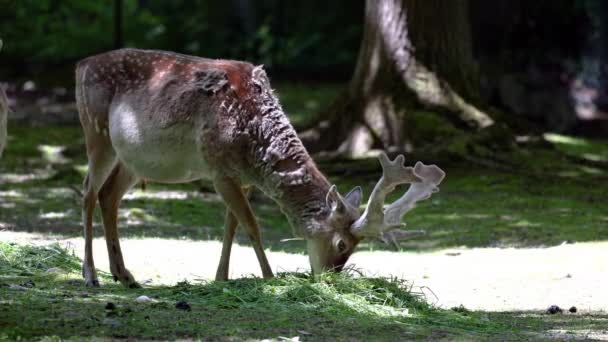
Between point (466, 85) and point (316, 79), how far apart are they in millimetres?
7729

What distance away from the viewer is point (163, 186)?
1548cm

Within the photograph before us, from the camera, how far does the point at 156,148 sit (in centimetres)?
887

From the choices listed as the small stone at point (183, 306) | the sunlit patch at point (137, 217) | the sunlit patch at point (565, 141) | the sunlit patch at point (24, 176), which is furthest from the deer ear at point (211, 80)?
the sunlit patch at point (565, 141)

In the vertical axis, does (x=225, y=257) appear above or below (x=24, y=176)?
below

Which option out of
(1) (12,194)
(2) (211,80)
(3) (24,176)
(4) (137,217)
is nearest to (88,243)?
(2) (211,80)

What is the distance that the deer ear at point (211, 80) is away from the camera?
8.77 m

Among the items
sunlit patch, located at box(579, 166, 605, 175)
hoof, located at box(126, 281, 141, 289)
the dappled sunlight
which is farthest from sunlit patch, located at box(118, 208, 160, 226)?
sunlit patch, located at box(579, 166, 605, 175)

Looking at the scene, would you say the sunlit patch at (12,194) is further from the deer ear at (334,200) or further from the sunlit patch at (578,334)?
the sunlit patch at (578,334)

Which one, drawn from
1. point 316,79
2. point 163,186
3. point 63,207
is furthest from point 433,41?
point 316,79

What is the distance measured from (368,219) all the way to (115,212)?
231cm

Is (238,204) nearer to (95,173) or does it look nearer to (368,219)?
(368,219)

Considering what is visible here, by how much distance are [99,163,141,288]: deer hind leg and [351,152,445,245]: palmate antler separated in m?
1.94

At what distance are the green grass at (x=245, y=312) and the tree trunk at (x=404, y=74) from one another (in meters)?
8.14

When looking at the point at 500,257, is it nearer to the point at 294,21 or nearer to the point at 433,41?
the point at 433,41
